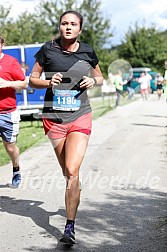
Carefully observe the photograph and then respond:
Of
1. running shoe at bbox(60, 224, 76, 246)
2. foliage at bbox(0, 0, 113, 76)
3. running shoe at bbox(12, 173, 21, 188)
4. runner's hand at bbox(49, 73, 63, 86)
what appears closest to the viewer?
running shoe at bbox(60, 224, 76, 246)

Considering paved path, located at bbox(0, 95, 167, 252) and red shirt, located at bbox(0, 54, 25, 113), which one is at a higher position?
red shirt, located at bbox(0, 54, 25, 113)

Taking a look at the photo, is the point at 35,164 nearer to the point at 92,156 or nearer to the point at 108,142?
the point at 92,156

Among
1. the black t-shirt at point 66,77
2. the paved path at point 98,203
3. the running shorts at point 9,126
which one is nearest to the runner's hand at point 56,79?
the black t-shirt at point 66,77

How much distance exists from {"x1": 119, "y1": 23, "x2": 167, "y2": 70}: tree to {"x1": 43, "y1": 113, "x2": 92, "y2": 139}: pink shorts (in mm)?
53648

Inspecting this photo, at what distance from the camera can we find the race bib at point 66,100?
16.3 ft

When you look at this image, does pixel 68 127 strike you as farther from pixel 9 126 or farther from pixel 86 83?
pixel 9 126

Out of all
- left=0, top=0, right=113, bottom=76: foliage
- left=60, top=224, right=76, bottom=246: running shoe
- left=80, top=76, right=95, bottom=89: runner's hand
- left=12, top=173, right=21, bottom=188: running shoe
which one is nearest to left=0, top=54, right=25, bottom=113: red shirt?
left=12, top=173, right=21, bottom=188: running shoe

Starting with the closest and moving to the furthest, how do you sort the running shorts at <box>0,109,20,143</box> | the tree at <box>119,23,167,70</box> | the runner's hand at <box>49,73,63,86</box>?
the runner's hand at <box>49,73,63,86</box> → the running shorts at <box>0,109,20,143</box> → the tree at <box>119,23,167,70</box>

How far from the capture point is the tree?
2290 inches

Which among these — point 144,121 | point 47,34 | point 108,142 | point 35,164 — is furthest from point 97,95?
point 35,164

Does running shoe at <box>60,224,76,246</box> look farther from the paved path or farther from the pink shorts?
the pink shorts

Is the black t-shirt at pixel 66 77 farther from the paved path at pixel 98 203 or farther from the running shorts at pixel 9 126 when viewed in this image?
the running shorts at pixel 9 126

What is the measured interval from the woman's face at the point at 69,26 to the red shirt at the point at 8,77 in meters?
1.83

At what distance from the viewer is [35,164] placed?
898cm
